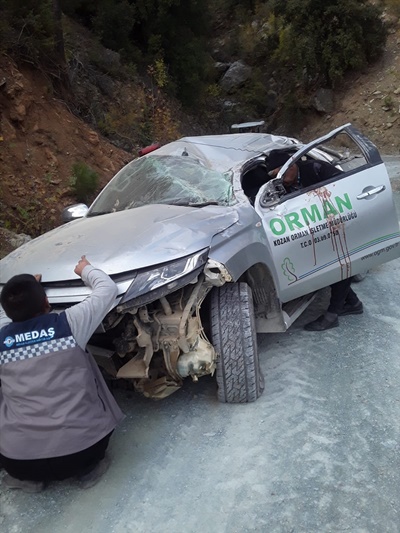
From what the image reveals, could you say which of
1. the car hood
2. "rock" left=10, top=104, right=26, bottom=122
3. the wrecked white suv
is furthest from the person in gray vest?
"rock" left=10, top=104, right=26, bottom=122

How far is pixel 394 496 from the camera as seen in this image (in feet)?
9.37

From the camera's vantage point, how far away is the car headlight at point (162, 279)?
3256 millimetres

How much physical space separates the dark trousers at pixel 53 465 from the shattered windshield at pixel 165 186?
192cm

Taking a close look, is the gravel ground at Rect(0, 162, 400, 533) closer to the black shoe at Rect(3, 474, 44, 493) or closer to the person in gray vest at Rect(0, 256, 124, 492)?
the black shoe at Rect(3, 474, 44, 493)

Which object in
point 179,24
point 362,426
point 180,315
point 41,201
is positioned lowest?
point 362,426

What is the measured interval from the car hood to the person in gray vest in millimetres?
484

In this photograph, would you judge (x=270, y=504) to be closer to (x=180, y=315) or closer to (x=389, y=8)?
(x=180, y=315)

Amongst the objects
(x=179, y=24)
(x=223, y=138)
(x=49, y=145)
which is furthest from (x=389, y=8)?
(x=223, y=138)

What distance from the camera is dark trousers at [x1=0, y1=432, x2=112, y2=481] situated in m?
2.94

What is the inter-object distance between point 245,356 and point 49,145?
6.42 metres

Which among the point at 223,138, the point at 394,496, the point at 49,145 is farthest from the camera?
the point at 49,145

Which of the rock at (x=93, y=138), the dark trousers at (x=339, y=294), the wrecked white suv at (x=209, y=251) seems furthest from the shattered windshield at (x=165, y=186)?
the rock at (x=93, y=138)

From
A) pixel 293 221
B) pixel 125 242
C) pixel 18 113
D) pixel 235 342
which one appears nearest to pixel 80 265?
pixel 125 242

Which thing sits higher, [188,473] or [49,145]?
[49,145]
